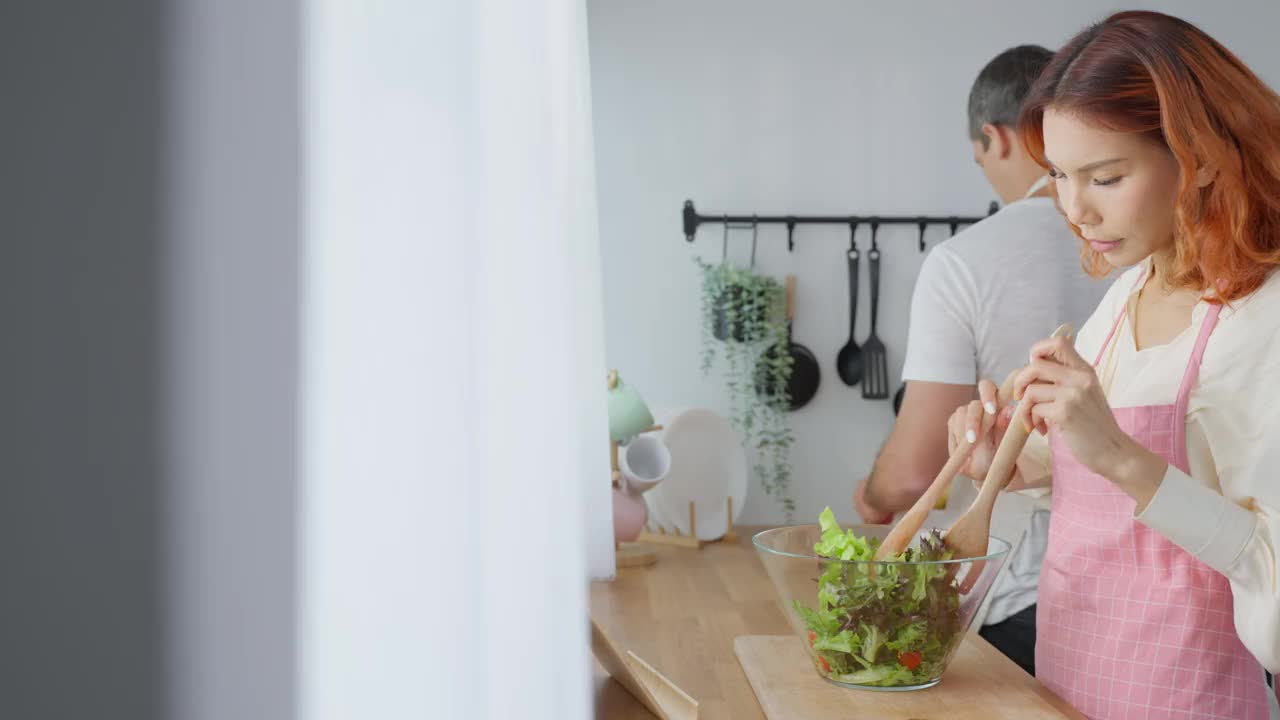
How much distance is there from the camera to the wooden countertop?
2.96 ft

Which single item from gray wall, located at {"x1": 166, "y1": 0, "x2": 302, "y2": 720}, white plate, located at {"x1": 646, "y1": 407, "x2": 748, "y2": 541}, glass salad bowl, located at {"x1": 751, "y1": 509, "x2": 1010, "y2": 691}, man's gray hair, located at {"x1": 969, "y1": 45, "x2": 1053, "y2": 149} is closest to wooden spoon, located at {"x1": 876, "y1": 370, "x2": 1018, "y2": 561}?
glass salad bowl, located at {"x1": 751, "y1": 509, "x2": 1010, "y2": 691}

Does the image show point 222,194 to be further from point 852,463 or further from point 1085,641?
point 852,463

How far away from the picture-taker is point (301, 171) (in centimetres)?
13

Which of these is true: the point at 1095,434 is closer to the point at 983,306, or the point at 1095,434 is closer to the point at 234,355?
the point at 983,306

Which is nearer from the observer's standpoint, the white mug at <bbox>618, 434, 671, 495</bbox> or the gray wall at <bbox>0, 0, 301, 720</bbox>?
the gray wall at <bbox>0, 0, 301, 720</bbox>

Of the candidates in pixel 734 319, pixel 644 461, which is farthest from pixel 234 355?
pixel 734 319

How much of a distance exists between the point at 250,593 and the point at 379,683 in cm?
7

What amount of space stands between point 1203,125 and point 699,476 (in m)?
1.25

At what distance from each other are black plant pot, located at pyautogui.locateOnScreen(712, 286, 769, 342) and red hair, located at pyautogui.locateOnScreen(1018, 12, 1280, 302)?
4.44 ft

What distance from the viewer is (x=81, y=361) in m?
0.09

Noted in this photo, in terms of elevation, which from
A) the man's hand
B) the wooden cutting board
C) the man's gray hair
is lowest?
the wooden cutting board

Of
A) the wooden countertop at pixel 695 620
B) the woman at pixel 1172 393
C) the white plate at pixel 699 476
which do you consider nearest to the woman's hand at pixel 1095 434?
the woman at pixel 1172 393

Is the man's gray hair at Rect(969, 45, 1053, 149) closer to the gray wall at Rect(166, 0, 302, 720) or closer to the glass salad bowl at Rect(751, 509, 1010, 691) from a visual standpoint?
the glass salad bowl at Rect(751, 509, 1010, 691)

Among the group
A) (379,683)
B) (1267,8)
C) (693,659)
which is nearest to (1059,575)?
(693,659)
